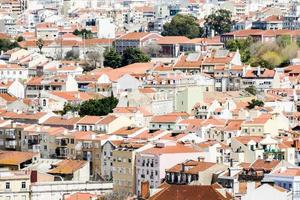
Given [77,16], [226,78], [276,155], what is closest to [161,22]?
[77,16]

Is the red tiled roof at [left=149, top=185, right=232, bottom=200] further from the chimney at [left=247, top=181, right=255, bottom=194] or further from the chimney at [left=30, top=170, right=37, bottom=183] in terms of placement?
the chimney at [left=30, top=170, right=37, bottom=183]

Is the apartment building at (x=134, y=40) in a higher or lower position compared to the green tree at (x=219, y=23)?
lower

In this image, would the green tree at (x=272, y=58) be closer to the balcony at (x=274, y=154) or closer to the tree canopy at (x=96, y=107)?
the tree canopy at (x=96, y=107)

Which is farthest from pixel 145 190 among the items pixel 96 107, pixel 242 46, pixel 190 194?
pixel 242 46

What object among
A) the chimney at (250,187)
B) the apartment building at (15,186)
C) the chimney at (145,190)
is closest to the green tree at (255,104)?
the apartment building at (15,186)

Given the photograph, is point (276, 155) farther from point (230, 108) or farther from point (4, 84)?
point (4, 84)

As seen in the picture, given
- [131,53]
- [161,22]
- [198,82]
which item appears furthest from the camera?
[161,22]
